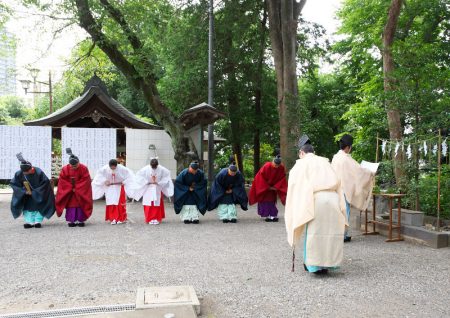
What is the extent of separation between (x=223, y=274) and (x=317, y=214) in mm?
1568

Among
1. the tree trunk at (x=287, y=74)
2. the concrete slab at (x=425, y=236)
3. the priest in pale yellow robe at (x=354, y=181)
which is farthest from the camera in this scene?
the tree trunk at (x=287, y=74)

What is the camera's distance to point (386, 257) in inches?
281

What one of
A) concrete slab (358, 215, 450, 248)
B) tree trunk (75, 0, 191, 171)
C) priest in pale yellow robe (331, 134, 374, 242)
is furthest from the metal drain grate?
tree trunk (75, 0, 191, 171)

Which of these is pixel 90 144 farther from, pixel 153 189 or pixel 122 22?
pixel 153 189

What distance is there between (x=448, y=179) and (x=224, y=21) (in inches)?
476

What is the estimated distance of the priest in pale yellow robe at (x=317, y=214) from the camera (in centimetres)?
595

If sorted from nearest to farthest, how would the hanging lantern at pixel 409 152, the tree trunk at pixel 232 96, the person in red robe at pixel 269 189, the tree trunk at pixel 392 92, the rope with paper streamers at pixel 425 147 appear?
1. the rope with paper streamers at pixel 425 147
2. the hanging lantern at pixel 409 152
3. the tree trunk at pixel 392 92
4. the person in red robe at pixel 269 189
5. the tree trunk at pixel 232 96

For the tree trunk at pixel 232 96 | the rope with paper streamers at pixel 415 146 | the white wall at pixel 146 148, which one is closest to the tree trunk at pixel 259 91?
the tree trunk at pixel 232 96

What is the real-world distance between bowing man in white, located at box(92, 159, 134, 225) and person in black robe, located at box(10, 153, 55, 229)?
1163 millimetres

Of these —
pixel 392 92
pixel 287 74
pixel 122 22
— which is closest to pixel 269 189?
pixel 392 92

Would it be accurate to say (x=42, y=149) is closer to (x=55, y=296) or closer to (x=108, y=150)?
(x=108, y=150)

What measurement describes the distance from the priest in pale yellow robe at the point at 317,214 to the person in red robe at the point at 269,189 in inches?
197

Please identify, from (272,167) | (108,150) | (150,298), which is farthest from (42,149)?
(150,298)

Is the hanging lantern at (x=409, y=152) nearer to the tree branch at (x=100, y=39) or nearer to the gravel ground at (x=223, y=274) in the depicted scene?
the gravel ground at (x=223, y=274)
